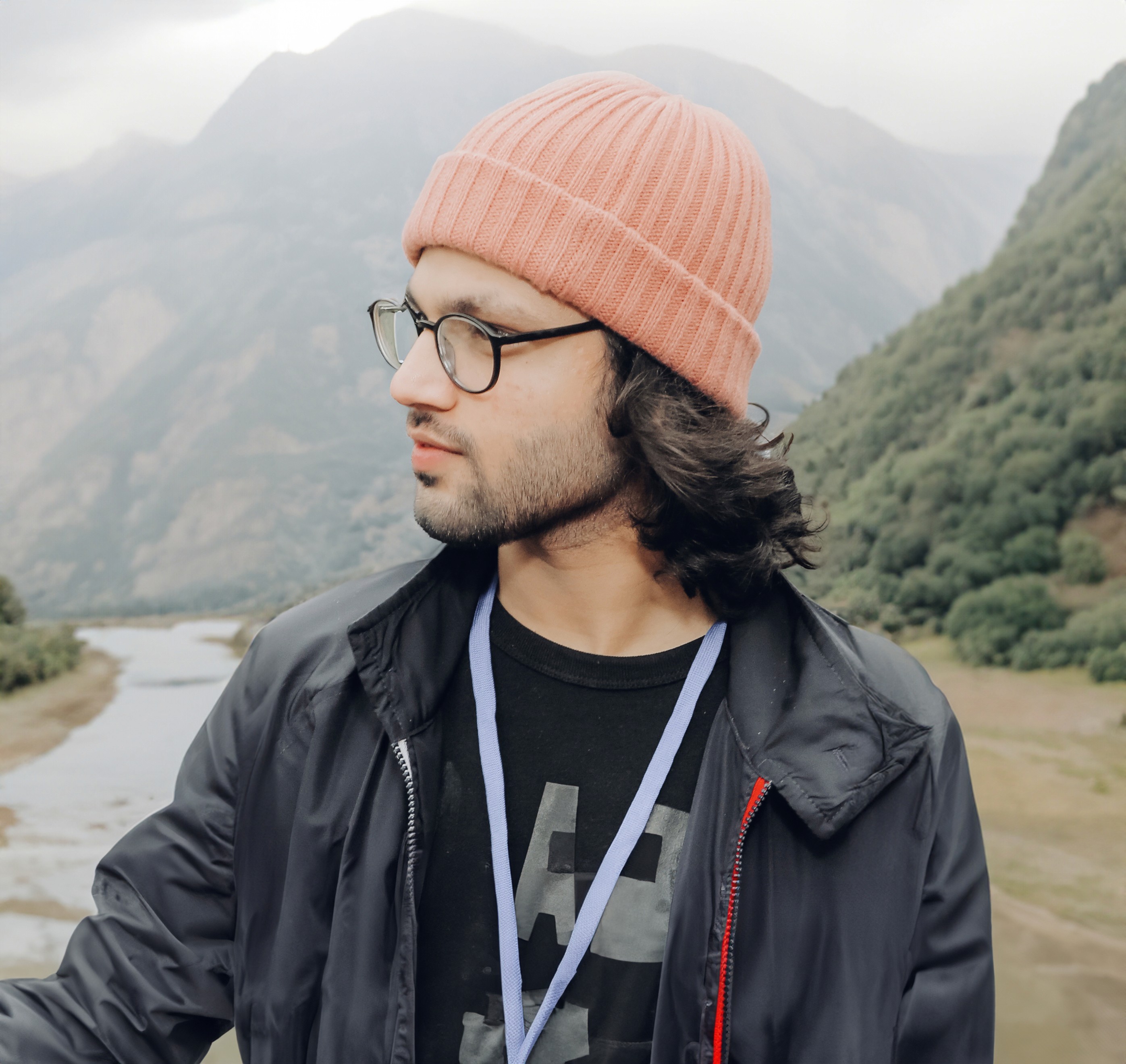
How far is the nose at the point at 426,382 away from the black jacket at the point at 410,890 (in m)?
0.27

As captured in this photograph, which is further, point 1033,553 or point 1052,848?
point 1033,553

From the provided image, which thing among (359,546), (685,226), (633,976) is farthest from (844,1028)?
(359,546)

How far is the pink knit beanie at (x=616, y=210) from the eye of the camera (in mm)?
1206

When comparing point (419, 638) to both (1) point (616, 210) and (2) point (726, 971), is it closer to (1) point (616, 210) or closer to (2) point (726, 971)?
(2) point (726, 971)

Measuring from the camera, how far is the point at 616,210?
4.06 feet

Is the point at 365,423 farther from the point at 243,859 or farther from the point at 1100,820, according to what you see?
the point at 243,859

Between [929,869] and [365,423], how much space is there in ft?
32.8

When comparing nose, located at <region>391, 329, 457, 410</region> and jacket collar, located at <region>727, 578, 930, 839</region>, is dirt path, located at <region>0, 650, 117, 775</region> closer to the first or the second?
nose, located at <region>391, 329, 457, 410</region>

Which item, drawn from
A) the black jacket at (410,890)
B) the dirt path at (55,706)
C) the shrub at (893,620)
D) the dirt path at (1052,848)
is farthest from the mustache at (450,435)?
the shrub at (893,620)

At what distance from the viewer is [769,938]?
38.4 inches

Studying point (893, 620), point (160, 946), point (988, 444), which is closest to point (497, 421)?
point (160, 946)

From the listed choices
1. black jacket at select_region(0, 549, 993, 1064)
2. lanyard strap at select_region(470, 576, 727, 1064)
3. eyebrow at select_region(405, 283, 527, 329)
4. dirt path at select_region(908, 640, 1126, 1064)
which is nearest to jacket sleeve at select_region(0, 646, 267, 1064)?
black jacket at select_region(0, 549, 993, 1064)

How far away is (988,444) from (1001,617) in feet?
8.09

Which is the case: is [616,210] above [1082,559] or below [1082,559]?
above
